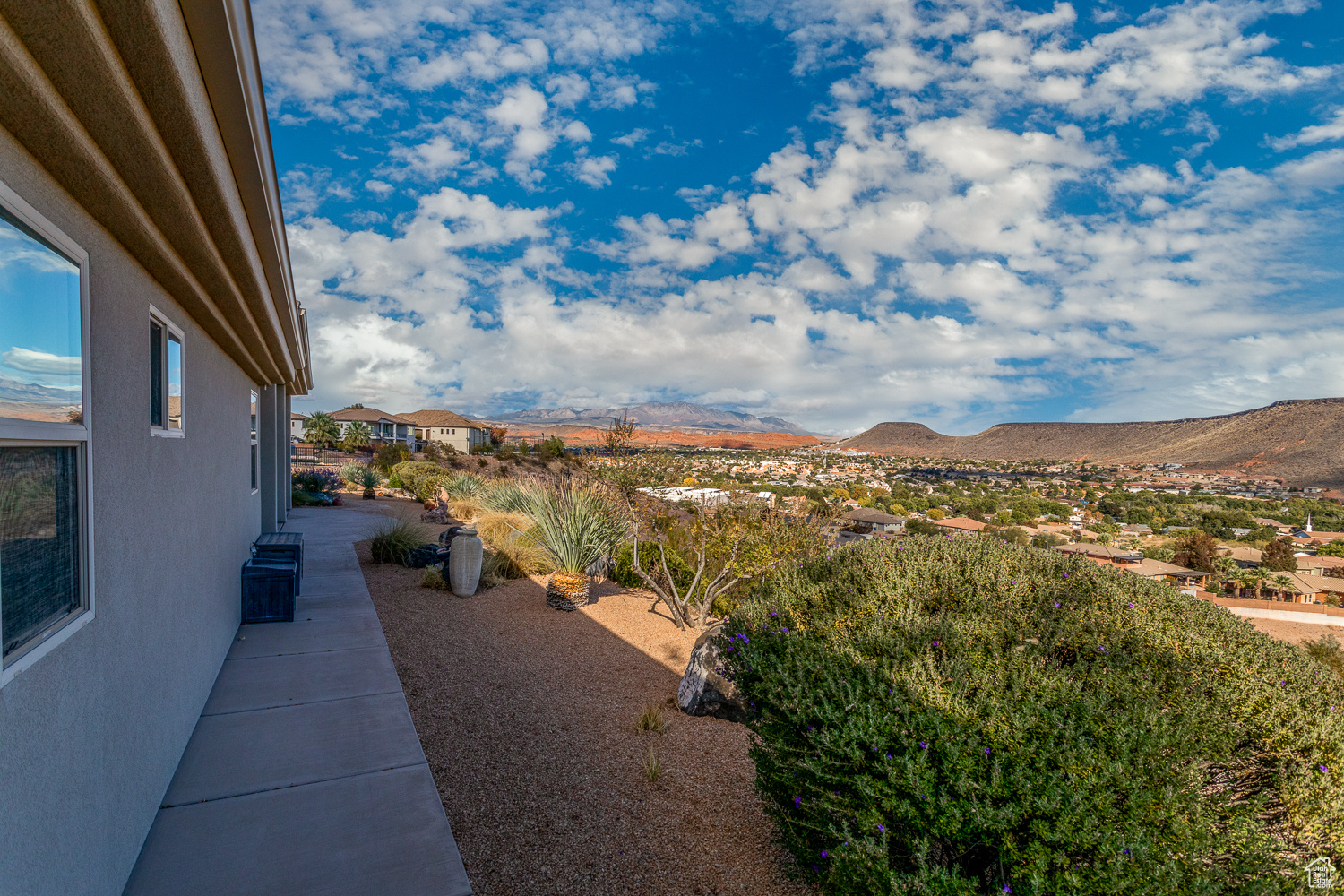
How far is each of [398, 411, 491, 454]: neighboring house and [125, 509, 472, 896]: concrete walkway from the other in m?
55.9

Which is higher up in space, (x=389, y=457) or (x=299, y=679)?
(x=389, y=457)

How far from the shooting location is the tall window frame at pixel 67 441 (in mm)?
1793

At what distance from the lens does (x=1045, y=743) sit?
223 centimetres

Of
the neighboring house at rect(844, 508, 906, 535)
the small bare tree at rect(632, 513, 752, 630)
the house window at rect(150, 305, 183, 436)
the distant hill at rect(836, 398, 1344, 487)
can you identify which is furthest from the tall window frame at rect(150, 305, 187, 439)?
the distant hill at rect(836, 398, 1344, 487)

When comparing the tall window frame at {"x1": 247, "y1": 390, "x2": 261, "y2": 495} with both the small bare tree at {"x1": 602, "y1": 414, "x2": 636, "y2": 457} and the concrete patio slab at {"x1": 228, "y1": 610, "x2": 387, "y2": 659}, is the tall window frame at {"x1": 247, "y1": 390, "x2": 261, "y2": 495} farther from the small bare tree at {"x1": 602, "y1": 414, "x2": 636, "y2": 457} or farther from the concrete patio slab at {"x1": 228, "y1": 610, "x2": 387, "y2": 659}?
the small bare tree at {"x1": 602, "y1": 414, "x2": 636, "y2": 457}

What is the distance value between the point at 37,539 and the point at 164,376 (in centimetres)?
230

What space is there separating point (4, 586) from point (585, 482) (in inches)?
370

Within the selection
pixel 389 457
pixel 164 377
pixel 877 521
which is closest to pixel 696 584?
pixel 164 377

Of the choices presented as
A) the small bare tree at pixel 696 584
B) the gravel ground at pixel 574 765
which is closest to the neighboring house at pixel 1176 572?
the small bare tree at pixel 696 584

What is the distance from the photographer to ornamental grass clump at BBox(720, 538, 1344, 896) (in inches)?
80.0

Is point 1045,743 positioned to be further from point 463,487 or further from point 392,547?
point 463,487

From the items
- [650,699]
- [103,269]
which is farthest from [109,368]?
[650,699]

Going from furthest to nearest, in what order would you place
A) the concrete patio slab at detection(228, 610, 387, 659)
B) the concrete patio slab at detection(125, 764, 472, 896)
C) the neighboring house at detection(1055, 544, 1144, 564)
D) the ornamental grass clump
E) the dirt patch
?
the neighboring house at detection(1055, 544, 1144, 564) → the dirt patch → the concrete patio slab at detection(228, 610, 387, 659) → the concrete patio slab at detection(125, 764, 472, 896) → the ornamental grass clump

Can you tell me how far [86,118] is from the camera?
197 centimetres
